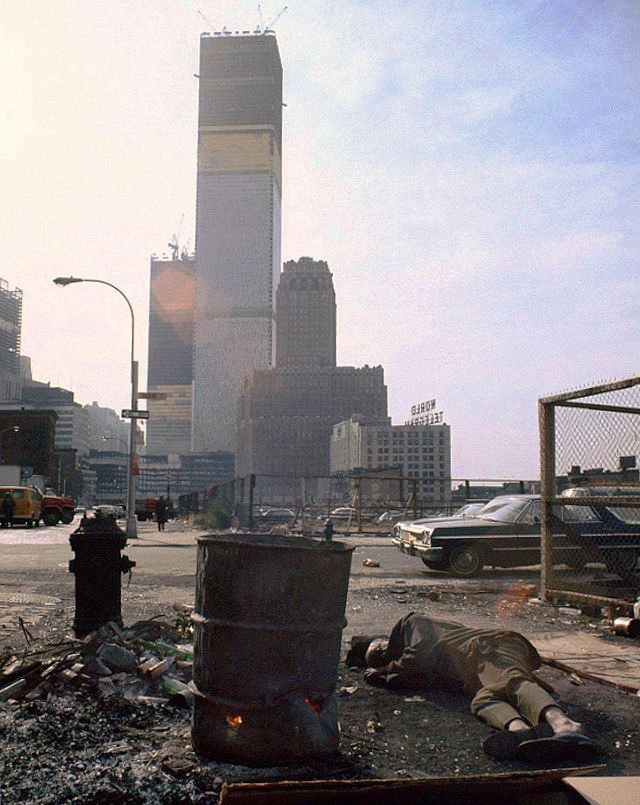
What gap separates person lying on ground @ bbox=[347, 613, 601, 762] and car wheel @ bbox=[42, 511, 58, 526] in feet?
117

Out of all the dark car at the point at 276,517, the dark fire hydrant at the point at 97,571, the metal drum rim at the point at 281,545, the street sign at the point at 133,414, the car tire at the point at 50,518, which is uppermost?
the street sign at the point at 133,414

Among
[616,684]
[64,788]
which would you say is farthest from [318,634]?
[616,684]

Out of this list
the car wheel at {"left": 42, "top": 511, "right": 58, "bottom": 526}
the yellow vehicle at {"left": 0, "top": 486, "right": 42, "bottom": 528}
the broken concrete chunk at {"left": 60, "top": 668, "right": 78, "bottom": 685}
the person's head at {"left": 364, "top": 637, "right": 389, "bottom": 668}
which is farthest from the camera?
the car wheel at {"left": 42, "top": 511, "right": 58, "bottom": 526}

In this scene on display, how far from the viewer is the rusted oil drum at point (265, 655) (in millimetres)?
3738

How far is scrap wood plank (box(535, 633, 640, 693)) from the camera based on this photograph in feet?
18.9

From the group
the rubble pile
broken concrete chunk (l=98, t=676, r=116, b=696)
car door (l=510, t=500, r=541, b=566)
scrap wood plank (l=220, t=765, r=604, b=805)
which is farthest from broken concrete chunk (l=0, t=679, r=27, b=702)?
car door (l=510, t=500, r=541, b=566)

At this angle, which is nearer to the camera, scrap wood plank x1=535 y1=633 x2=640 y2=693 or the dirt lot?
the dirt lot

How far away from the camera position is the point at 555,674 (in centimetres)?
591

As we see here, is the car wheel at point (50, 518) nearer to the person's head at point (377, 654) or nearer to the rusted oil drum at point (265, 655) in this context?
the person's head at point (377, 654)

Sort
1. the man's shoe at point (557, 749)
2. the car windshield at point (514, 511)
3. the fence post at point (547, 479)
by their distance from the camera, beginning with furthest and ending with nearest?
1. the car windshield at point (514, 511)
2. the fence post at point (547, 479)
3. the man's shoe at point (557, 749)

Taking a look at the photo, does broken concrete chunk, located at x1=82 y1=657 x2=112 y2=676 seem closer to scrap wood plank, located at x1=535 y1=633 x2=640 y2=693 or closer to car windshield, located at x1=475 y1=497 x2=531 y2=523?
scrap wood plank, located at x1=535 y1=633 x2=640 y2=693

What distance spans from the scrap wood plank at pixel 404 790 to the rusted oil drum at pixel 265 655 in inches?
23.8

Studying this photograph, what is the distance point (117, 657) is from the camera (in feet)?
18.1

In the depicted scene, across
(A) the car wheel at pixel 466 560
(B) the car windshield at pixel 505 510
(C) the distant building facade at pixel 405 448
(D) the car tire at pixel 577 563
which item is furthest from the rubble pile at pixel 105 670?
(C) the distant building facade at pixel 405 448
